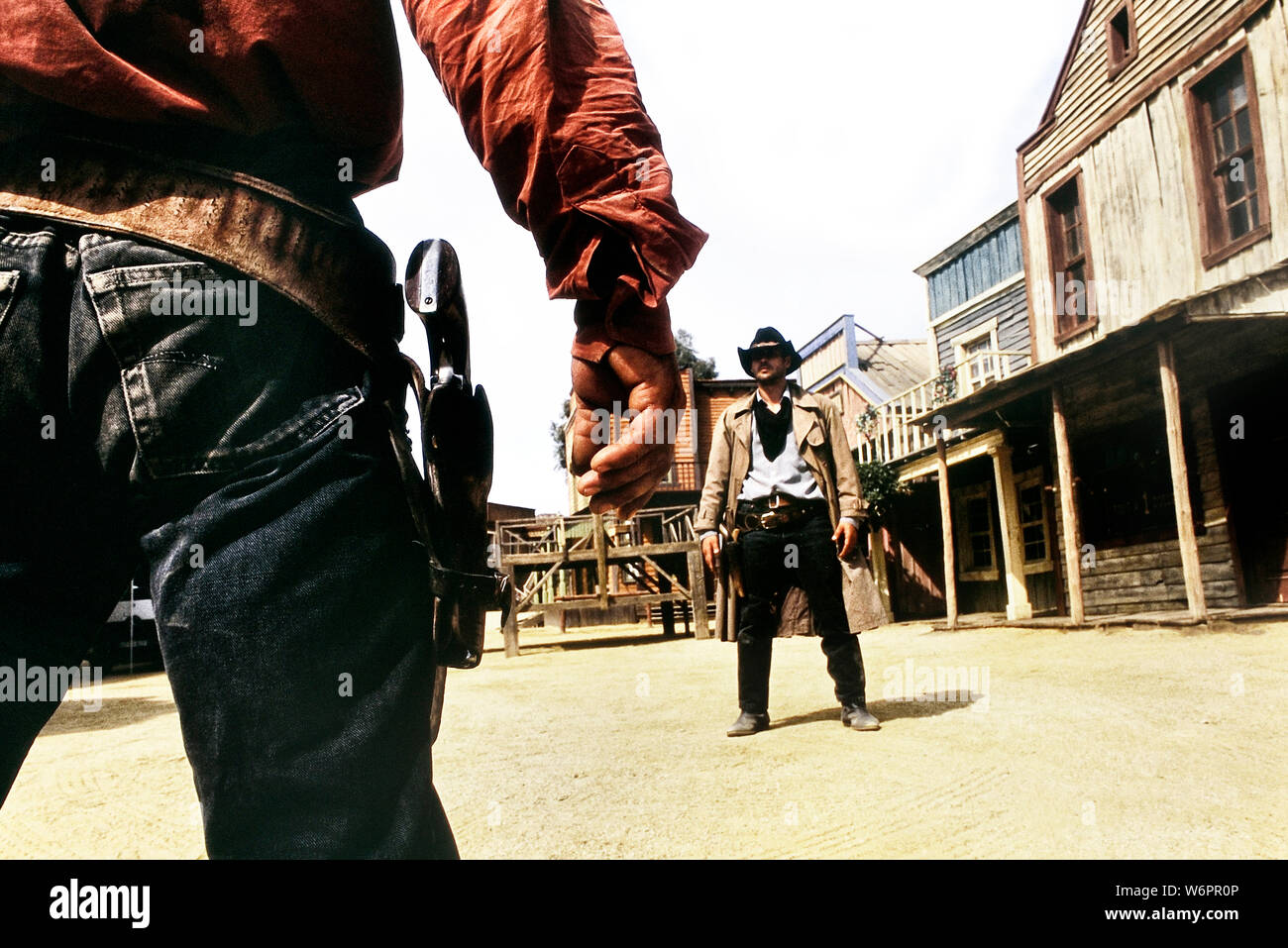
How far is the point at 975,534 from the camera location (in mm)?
16422

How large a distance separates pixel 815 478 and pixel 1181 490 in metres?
5.42

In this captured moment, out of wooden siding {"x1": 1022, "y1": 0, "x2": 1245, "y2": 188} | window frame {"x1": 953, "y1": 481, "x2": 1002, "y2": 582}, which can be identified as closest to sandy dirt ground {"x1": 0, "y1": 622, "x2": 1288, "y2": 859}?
wooden siding {"x1": 1022, "y1": 0, "x2": 1245, "y2": 188}

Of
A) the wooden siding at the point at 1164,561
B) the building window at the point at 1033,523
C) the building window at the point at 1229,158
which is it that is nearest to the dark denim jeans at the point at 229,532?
the wooden siding at the point at 1164,561

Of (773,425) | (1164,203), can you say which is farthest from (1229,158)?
(773,425)

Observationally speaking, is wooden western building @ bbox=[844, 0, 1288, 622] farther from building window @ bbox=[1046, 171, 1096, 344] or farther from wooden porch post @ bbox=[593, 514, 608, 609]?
wooden porch post @ bbox=[593, 514, 608, 609]

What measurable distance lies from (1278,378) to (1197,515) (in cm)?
166

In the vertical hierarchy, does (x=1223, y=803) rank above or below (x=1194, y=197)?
below

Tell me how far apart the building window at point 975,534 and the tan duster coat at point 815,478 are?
38.3 ft

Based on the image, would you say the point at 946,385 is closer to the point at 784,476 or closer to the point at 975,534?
the point at 975,534

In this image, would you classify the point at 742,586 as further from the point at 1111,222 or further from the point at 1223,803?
the point at 1111,222

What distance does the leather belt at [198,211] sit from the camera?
38.8 inches

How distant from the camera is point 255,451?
36.8 inches

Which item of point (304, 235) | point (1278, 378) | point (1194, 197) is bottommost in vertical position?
point (304, 235)

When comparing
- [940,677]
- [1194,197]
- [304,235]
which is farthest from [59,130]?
[1194,197]
